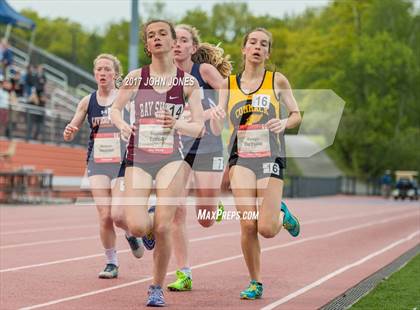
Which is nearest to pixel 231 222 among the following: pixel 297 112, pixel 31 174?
pixel 31 174

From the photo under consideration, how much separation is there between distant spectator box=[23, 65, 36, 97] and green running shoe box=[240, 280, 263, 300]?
24162mm

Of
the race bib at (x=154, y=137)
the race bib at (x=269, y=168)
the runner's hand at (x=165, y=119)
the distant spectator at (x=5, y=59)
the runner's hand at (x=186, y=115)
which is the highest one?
the distant spectator at (x=5, y=59)

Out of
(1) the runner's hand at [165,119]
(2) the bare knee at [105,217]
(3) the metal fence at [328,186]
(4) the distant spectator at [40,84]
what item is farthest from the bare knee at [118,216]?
(3) the metal fence at [328,186]

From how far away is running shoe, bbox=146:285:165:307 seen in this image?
8617 mm

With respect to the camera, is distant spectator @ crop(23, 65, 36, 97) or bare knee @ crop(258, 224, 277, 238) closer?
bare knee @ crop(258, 224, 277, 238)

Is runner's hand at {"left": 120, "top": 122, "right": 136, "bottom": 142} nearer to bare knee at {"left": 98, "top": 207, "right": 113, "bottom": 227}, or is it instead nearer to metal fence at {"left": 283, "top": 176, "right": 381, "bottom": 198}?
bare knee at {"left": 98, "top": 207, "right": 113, "bottom": 227}

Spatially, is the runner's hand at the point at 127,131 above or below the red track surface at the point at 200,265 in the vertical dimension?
above

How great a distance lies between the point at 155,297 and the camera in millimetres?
8617

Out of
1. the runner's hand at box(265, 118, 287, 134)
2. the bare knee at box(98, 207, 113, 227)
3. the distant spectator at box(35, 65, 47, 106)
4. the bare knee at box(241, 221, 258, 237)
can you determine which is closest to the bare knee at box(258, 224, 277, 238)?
the bare knee at box(241, 221, 258, 237)

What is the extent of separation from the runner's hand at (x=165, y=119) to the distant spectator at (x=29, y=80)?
81.8 ft

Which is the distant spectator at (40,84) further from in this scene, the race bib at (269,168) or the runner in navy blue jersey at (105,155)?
the race bib at (269,168)

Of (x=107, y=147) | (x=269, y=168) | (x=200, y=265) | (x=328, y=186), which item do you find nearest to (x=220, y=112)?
(x=269, y=168)

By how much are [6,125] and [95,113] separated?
20000mm

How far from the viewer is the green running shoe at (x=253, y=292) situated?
9.45 metres
